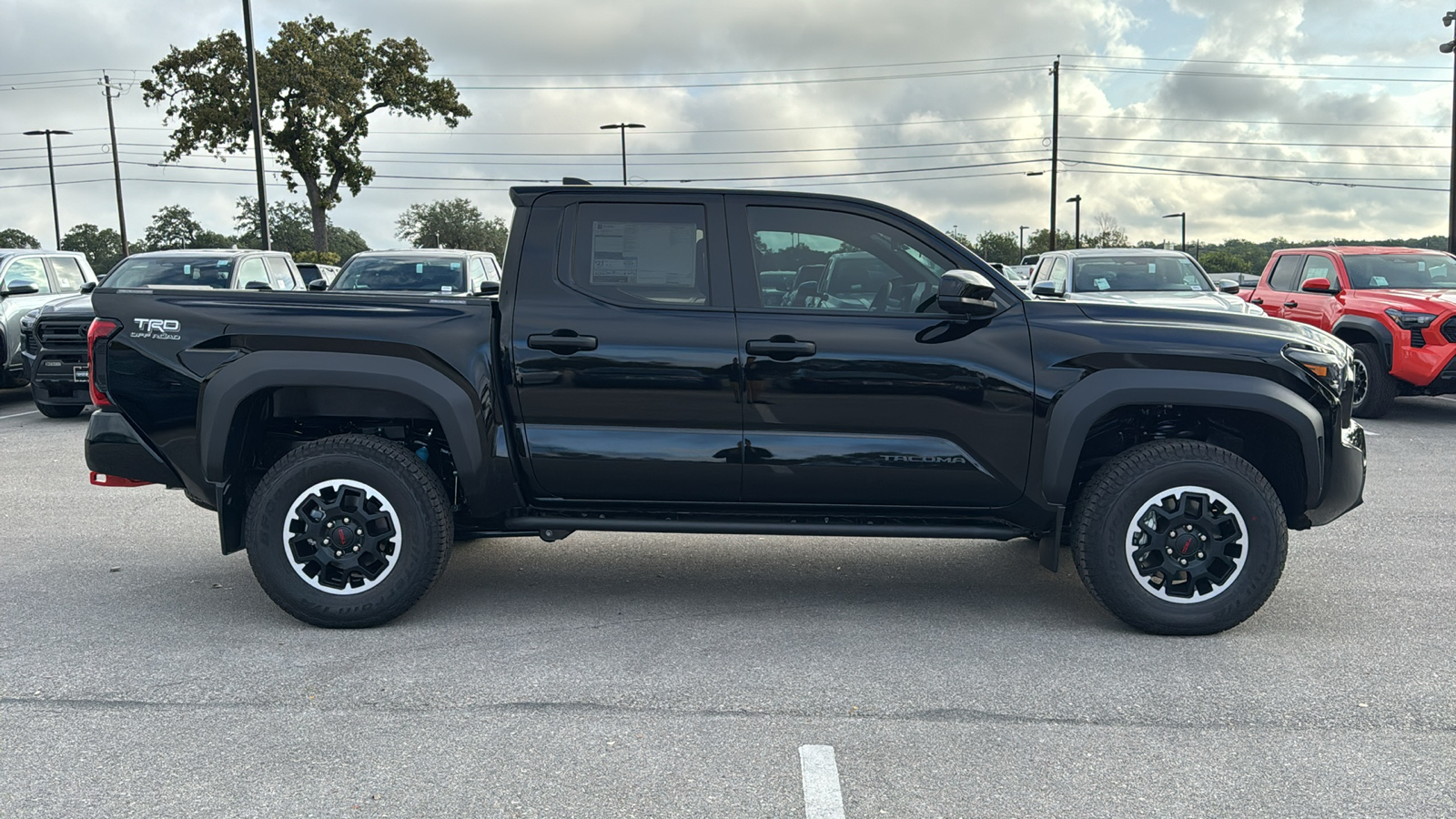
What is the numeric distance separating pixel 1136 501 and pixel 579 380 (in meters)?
2.36

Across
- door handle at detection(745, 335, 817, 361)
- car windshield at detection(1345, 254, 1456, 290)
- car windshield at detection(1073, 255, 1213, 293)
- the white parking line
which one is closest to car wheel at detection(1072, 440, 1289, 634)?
door handle at detection(745, 335, 817, 361)

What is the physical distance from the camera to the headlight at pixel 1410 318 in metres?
11.5

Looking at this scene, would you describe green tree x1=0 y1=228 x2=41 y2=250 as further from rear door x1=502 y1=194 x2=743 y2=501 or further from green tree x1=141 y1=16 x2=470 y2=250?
rear door x1=502 y1=194 x2=743 y2=501

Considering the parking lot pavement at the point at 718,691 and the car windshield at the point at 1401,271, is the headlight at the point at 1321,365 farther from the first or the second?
the car windshield at the point at 1401,271

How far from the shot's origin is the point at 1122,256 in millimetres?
13539

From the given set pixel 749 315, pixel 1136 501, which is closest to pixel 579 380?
pixel 749 315

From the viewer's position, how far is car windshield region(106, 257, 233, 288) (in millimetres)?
13094

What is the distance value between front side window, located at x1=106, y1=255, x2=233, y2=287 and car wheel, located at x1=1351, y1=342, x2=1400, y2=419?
41.1ft

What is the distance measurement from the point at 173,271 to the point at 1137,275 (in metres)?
11.2

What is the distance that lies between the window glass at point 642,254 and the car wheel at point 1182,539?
1.90 metres

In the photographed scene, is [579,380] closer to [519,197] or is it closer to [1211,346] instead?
[519,197]

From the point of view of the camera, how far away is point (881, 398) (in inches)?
187

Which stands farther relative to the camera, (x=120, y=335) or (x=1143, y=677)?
(x=120, y=335)

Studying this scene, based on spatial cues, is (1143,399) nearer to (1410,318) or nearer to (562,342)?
(562,342)
